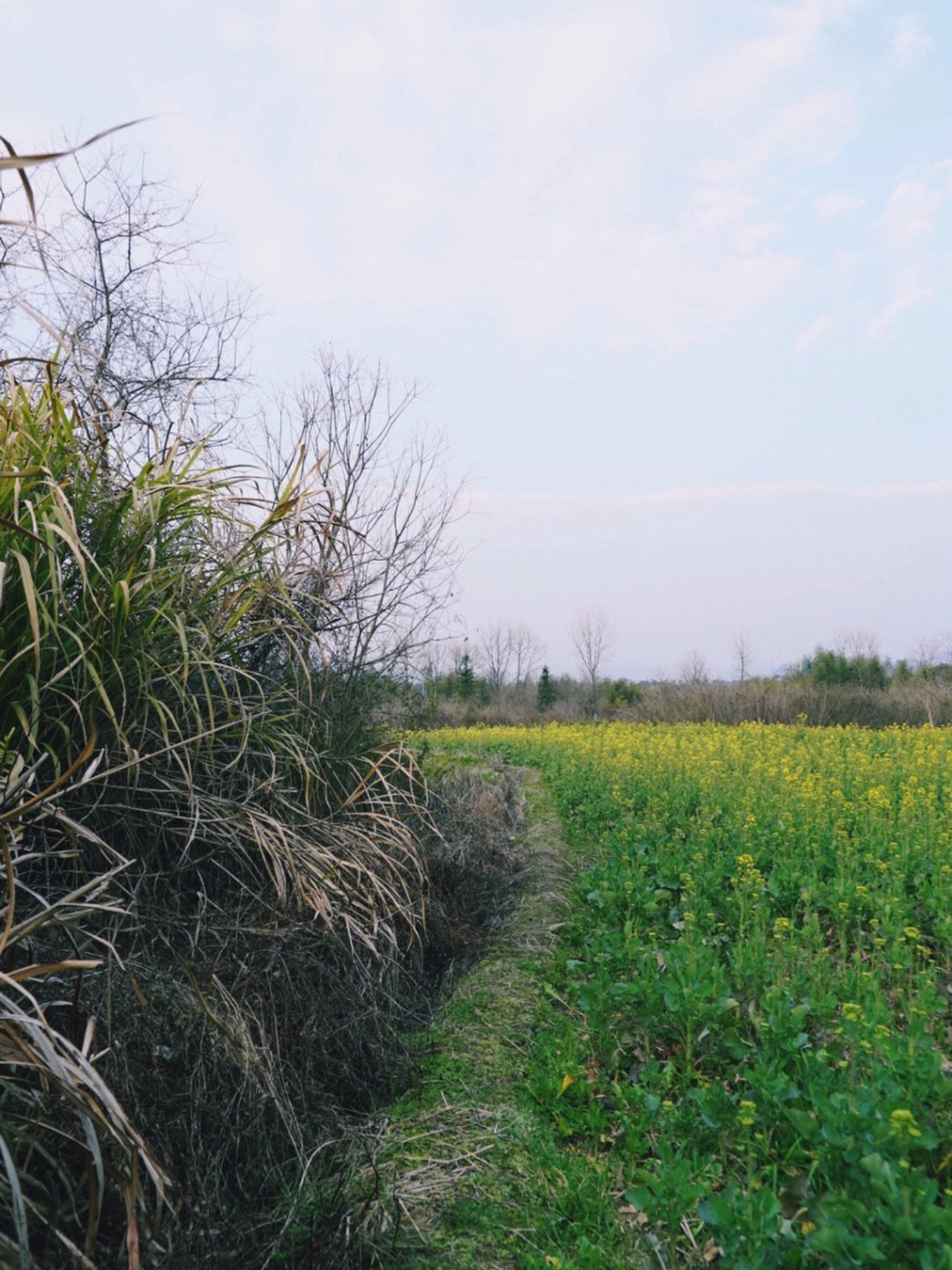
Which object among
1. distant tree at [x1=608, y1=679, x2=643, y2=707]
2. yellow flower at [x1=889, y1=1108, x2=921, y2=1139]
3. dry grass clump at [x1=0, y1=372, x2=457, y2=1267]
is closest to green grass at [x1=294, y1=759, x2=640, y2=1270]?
dry grass clump at [x1=0, y1=372, x2=457, y2=1267]

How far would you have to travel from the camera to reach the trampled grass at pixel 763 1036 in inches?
85.4

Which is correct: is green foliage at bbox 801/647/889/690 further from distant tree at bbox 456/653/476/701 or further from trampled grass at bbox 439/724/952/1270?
trampled grass at bbox 439/724/952/1270

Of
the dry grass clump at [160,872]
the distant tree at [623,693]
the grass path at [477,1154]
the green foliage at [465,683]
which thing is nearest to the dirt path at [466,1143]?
the grass path at [477,1154]

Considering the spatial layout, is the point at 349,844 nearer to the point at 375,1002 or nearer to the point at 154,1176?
the point at 375,1002

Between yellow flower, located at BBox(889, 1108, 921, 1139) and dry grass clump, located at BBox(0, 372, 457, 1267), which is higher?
dry grass clump, located at BBox(0, 372, 457, 1267)

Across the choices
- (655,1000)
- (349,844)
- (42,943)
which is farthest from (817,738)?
(42,943)

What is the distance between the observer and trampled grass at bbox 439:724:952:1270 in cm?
217

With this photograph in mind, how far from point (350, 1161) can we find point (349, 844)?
42.9 inches

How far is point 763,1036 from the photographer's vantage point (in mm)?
3035

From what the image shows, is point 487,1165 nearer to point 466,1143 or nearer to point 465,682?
point 466,1143

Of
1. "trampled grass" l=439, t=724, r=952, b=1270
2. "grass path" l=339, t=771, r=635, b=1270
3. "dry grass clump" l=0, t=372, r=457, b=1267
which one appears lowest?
"grass path" l=339, t=771, r=635, b=1270

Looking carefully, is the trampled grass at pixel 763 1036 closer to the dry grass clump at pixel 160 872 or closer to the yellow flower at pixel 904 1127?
the yellow flower at pixel 904 1127

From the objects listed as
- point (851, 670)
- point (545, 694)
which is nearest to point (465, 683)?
point (545, 694)

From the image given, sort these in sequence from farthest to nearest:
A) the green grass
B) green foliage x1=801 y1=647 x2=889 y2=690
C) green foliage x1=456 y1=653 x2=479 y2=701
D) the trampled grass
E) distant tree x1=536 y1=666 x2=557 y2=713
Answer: distant tree x1=536 y1=666 x2=557 y2=713 → green foliage x1=456 y1=653 x2=479 y2=701 → green foliage x1=801 y1=647 x2=889 y2=690 → the green grass → the trampled grass
